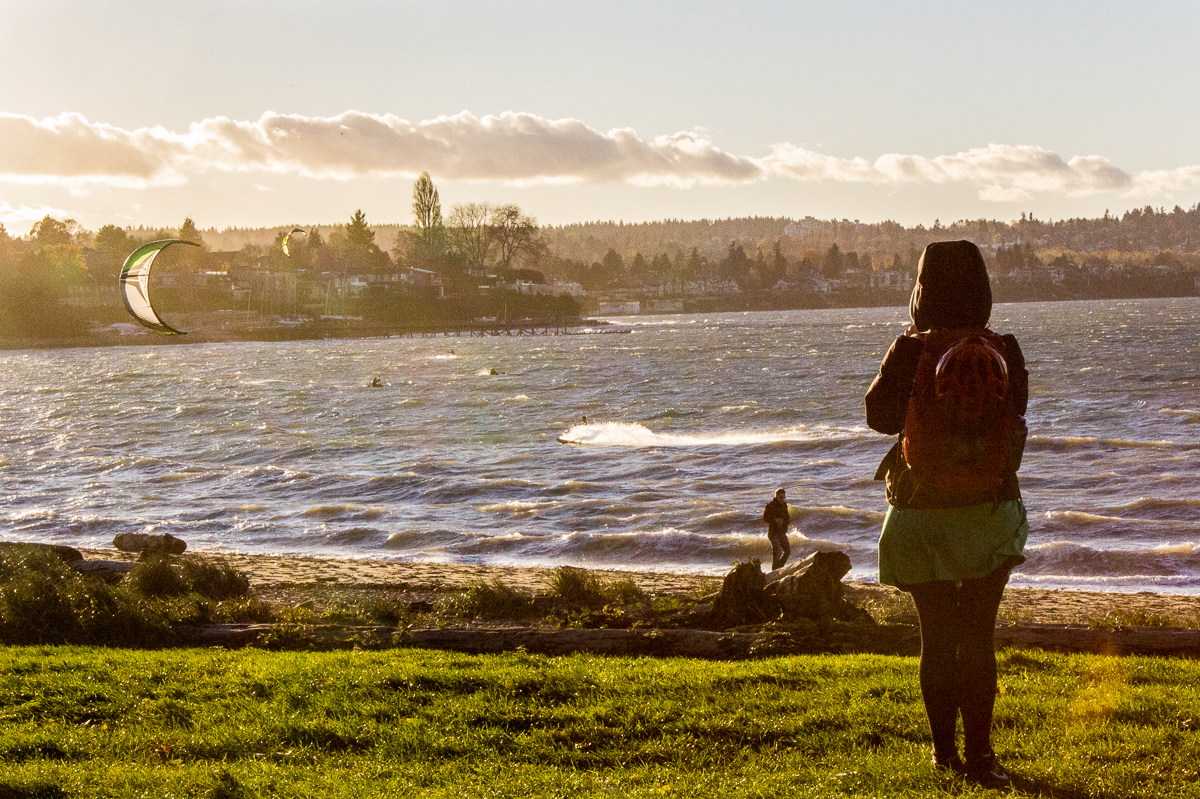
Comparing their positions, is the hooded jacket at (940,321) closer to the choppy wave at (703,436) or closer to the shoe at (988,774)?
the shoe at (988,774)

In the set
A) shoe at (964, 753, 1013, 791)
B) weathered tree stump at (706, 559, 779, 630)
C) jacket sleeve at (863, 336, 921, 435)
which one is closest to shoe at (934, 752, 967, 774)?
shoe at (964, 753, 1013, 791)

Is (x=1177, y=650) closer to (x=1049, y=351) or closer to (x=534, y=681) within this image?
(x=534, y=681)

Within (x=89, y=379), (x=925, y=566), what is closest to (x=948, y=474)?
(x=925, y=566)

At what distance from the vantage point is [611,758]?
5.20 metres

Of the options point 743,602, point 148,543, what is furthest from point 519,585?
point 148,543

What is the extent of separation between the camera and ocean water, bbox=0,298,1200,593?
20828 millimetres

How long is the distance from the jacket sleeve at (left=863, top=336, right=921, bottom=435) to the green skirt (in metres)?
0.37

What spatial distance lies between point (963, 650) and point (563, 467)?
28.4 m

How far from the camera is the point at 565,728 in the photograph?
18.6ft

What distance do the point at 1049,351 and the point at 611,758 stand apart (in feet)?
312

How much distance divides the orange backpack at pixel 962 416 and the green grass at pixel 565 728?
129cm

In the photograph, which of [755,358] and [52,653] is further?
[755,358]

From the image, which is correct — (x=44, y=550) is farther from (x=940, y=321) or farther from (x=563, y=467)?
(x=563, y=467)

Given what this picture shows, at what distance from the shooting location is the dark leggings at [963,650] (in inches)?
167
